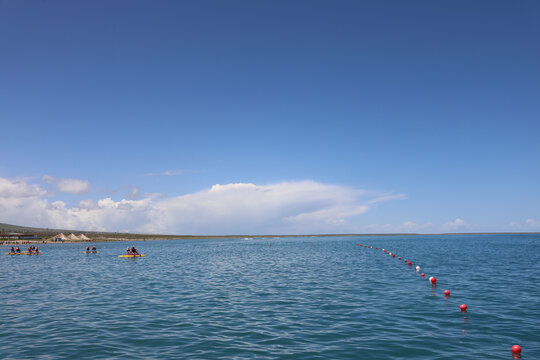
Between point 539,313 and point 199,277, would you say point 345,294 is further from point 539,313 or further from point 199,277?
point 199,277

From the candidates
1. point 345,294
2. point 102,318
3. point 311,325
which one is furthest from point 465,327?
point 102,318

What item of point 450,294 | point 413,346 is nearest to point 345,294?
point 450,294

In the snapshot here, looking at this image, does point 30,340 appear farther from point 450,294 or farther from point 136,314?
point 450,294

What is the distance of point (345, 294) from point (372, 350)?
1409 cm

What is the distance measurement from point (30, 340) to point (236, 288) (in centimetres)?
1878

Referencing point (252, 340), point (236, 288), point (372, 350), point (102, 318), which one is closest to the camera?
point (372, 350)

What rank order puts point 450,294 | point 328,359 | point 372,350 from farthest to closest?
point 450,294 → point 372,350 → point 328,359

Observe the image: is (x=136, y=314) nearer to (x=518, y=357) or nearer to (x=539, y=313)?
(x=518, y=357)

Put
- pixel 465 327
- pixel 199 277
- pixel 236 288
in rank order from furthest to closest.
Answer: pixel 199 277, pixel 236 288, pixel 465 327

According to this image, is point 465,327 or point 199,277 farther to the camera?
point 199,277

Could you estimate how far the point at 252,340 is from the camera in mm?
18250

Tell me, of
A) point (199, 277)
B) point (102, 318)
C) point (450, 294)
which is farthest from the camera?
point (199, 277)

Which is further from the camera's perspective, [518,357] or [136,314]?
[136,314]

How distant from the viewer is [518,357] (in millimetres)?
15781
